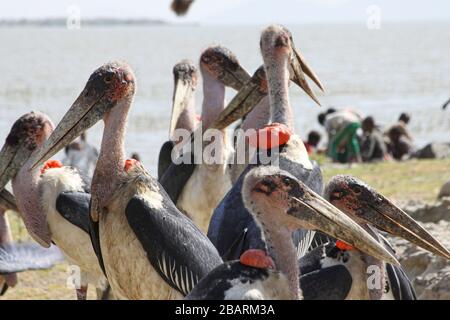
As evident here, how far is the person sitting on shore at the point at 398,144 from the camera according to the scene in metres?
17.7

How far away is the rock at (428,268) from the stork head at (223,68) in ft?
5.36

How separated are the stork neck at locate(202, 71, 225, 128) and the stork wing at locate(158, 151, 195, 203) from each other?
0.37 meters

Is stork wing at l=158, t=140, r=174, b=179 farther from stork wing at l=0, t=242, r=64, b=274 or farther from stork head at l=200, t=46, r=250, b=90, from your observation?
stork wing at l=0, t=242, r=64, b=274

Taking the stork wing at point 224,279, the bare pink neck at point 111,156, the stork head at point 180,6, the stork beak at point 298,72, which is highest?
the stork head at point 180,6

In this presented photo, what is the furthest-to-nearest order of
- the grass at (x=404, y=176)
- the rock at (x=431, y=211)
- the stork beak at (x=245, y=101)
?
the grass at (x=404, y=176), the rock at (x=431, y=211), the stork beak at (x=245, y=101)

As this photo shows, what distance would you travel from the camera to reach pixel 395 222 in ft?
17.5

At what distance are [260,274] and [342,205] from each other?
1.01m

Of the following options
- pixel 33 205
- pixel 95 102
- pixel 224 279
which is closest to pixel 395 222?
pixel 224 279

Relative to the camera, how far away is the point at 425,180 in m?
12.7

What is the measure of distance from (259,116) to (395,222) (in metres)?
2.70

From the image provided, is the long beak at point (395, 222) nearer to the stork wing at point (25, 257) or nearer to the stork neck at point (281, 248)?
the stork neck at point (281, 248)

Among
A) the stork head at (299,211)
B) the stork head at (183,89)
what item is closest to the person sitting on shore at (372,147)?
the stork head at (183,89)

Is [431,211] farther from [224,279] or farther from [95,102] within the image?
[224,279]
